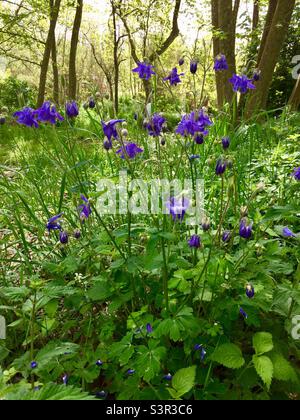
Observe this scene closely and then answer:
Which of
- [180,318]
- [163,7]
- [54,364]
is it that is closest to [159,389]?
[180,318]

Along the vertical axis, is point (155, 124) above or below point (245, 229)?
above

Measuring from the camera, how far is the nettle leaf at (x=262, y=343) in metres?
1.21

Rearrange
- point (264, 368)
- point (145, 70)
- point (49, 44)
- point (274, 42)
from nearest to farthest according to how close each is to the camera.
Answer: point (264, 368)
point (145, 70)
point (274, 42)
point (49, 44)

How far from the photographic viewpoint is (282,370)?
1.21 m

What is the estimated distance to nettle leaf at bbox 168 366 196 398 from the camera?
1154 millimetres

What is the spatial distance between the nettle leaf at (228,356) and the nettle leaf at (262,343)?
0.06 m

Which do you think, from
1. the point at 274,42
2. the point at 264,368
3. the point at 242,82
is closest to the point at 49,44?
the point at 274,42

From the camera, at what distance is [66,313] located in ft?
6.30

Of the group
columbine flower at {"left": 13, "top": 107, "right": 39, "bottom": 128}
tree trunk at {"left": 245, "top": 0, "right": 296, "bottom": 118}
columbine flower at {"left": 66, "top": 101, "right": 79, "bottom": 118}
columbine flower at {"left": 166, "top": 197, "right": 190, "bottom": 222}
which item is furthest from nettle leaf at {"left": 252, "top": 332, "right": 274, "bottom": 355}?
tree trunk at {"left": 245, "top": 0, "right": 296, "bottom": 118}

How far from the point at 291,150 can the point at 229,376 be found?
2.52 m

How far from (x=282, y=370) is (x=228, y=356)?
179mm

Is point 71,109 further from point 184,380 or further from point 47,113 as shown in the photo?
point 184,380

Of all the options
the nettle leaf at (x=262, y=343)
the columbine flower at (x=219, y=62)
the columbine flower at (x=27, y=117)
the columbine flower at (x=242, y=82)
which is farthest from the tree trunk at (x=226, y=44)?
the nettle leaf at (x=262, y=343)

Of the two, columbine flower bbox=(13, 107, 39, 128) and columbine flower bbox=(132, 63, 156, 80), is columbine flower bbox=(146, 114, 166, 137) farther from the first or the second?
columbine flower bbox=(13, 107, 39, 128)
